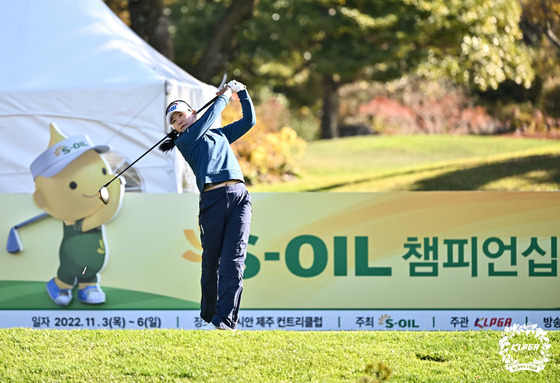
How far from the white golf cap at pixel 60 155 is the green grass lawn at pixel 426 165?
8545 millimetres

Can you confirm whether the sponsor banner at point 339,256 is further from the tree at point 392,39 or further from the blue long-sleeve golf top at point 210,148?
the tree at point 392,39

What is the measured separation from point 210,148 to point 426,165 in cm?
1312

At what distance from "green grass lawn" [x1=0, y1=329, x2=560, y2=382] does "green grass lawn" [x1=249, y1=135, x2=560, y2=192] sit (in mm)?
9339

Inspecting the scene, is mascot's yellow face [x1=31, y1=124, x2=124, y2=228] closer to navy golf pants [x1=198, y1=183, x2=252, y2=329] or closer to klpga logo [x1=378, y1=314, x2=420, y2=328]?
navy golf pants [x1=198, y1=183, x2=252, y2=329]

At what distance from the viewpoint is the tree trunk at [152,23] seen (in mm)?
13969

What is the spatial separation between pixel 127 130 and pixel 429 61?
42.9 feet

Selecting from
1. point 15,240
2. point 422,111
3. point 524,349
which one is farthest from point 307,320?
point 422,111

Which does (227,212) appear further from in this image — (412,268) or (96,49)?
(96,49)

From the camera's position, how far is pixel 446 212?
718 cm

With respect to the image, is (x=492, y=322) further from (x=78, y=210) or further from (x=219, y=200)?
(x=78, y=210)

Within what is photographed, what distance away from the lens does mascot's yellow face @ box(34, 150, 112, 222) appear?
729 centimetres

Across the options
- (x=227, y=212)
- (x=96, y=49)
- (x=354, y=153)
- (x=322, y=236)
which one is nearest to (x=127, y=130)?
(x=96, y=49)

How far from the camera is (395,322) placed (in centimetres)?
709

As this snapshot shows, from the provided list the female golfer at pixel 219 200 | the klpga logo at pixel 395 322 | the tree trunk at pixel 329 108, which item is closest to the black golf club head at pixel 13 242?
the female golfer at pixel 219 200
